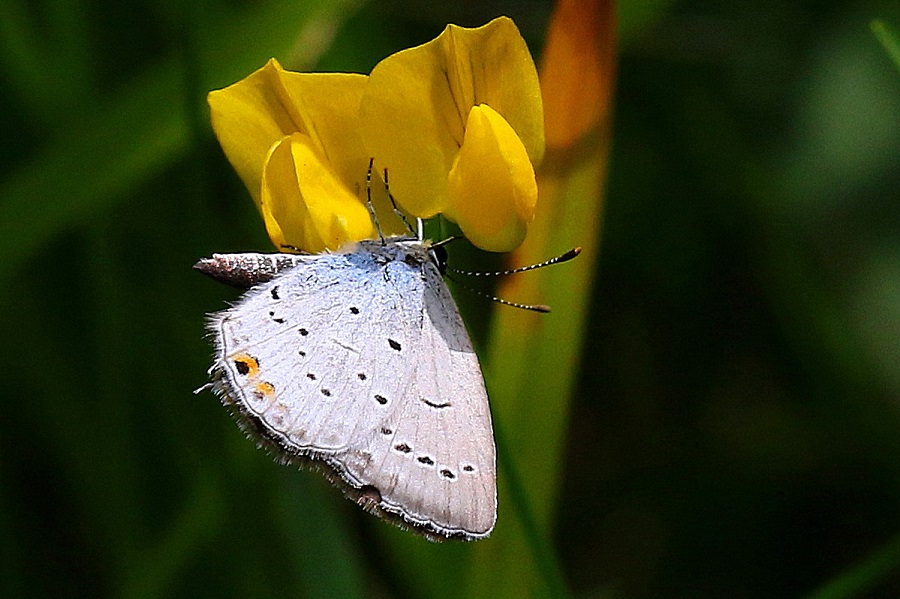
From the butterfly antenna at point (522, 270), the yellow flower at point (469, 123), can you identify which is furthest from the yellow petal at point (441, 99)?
the butterfly antenna at point (522, 270)

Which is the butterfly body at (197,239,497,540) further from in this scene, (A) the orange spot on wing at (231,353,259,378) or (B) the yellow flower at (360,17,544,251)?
(B) the yellow flower at (360,17,544,251)

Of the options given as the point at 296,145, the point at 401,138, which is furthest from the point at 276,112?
the point at 401,138

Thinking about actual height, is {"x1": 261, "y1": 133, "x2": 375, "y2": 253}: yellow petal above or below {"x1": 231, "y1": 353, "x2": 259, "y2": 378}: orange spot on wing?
above

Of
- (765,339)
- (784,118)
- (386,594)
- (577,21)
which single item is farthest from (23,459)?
(784,118)

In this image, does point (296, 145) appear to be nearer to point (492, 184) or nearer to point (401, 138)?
point (401, 138)

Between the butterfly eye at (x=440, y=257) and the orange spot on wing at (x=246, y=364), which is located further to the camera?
the butterfly eye at (x=440, y=257)

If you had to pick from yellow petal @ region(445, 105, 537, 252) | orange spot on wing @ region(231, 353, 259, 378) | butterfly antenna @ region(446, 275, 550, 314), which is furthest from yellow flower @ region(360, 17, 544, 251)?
orange spot on wing @ region(231, 353, 259, 378)

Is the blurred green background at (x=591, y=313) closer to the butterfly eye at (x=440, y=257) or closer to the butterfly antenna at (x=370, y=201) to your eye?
the butterfly antenna at (x=370, y=201)
